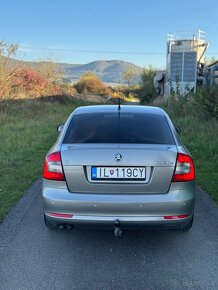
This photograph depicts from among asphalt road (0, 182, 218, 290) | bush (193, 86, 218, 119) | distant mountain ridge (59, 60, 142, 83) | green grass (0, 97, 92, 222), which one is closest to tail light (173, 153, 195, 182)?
asphalt road (0, 182, 218, 290)

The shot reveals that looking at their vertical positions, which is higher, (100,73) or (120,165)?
(120,165)

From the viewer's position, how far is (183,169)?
13.6ft

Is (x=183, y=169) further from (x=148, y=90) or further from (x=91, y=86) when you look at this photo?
(x=91, y=86)

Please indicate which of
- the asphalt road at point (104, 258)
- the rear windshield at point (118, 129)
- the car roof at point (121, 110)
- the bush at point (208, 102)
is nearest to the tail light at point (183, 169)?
the rear windshield at point (118, 129)

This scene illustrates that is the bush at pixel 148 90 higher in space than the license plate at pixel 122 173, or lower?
lower

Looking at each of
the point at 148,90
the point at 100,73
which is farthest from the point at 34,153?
the point at 100,73

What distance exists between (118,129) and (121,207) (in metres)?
1.08

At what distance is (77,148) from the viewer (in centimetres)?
417

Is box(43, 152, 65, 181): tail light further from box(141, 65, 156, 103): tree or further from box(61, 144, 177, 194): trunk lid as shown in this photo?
box(141, 65, 156, 103): tree

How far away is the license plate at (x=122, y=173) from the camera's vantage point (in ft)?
13.1

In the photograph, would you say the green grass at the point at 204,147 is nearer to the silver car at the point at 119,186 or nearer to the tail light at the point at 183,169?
the tail light at the point at 183,169

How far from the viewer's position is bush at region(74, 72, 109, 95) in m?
65.4

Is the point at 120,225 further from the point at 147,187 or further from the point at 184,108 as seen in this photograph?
the point at 184,108

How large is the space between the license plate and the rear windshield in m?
0.46
